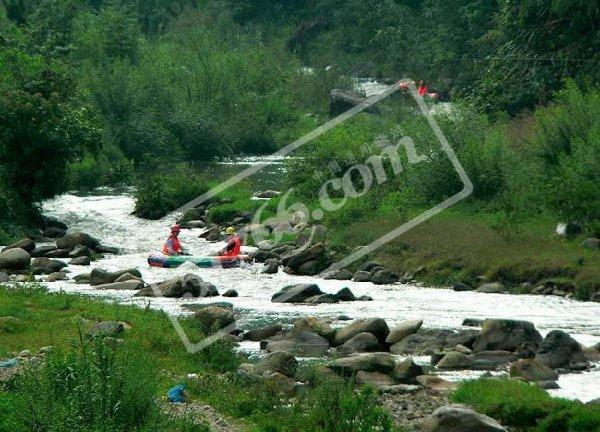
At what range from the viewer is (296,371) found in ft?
62.2

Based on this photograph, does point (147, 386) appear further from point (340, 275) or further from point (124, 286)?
point (340, 275)

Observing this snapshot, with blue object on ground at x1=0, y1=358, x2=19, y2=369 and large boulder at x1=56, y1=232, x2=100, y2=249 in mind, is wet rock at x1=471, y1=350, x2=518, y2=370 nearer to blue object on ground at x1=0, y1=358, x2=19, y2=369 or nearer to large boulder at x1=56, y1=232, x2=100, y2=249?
blue object on ground at x1=0, y1=358, x2=19, y2=369

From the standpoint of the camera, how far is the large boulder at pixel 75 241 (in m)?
35.0

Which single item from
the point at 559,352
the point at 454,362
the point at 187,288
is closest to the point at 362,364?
the point at 454,362

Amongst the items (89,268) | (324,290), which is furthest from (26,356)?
(89,268)

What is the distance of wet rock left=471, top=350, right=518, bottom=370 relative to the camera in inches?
794

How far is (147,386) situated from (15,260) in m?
17.4

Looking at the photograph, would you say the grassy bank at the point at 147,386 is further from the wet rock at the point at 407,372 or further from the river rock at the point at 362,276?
the river rock at the point at 362,276

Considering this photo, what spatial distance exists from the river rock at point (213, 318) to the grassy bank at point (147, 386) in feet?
1.78

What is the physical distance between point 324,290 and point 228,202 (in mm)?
13117

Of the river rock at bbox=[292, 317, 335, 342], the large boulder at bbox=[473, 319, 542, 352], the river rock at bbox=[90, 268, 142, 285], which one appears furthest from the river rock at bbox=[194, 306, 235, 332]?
the river rock at bbox=[90, 268, 142, 285]

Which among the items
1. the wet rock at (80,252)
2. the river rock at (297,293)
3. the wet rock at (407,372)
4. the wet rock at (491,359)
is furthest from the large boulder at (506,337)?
the wet rock at (80,252)

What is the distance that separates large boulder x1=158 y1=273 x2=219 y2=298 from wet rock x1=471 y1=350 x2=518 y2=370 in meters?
8.62

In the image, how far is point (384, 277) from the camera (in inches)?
1186
